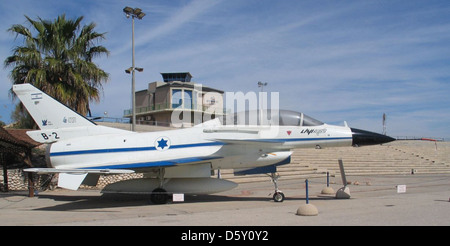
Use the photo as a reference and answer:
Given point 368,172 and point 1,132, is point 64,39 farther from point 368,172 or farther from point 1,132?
Result: point 368,172

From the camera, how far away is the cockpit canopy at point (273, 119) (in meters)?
12.0

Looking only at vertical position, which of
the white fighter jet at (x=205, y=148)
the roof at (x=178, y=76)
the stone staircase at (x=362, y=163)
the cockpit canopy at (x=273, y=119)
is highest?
the roof at (x=178, y=76)

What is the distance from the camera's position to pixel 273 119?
12.1 m

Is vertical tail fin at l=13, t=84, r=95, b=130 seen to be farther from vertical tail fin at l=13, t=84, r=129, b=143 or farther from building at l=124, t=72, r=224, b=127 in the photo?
building at l=124, t=72, r=224, b=127

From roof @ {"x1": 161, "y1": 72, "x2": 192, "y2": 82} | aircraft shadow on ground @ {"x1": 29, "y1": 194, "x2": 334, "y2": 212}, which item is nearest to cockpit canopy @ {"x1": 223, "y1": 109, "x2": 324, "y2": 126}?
aircraft shadow on ground @ {"x1": 29, "y1": 194, "x2": 334, "y2": 212}

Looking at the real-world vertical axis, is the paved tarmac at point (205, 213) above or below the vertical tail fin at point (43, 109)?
below

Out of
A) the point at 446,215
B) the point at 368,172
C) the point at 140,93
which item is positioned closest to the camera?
the point at 446,215

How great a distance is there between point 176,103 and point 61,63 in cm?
1801

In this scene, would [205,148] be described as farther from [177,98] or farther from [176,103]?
[177,98]

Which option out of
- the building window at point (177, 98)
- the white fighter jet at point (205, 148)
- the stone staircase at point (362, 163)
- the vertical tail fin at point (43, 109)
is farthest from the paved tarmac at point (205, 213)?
the building window at point (177, 98)

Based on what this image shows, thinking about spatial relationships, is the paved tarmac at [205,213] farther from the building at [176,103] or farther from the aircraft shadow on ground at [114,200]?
the building at [176,103]
